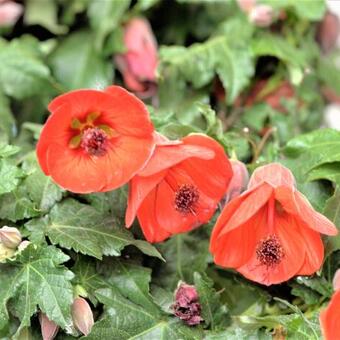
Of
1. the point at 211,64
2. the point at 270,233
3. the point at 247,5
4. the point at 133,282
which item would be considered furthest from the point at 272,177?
the point at 247,5

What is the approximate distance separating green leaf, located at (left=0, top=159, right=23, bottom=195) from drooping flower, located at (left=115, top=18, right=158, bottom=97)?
1.49ft

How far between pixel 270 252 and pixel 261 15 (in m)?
0.55

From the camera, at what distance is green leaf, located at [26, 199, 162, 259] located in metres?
0.75

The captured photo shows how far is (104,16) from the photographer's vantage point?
125 cm

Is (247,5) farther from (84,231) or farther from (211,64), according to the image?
(84,231)

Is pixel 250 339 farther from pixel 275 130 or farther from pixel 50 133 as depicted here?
pixel 275 130

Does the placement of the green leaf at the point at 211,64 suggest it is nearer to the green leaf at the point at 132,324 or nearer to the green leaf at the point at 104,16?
the green leaf at the point at 104,16

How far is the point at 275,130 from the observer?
1030mm

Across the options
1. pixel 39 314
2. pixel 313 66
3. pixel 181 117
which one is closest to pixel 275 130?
pixel 181 117

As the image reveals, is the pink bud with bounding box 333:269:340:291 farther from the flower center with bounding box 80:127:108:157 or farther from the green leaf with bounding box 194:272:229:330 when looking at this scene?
the flower center with bounding box 80:127:108:157

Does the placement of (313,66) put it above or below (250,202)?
below

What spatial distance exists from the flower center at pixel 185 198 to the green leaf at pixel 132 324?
0.10 metres

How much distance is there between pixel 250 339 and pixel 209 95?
55 cm

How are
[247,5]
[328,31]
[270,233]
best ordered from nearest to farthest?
1. [270,233]
2. [247,5]
3. [328,31]
